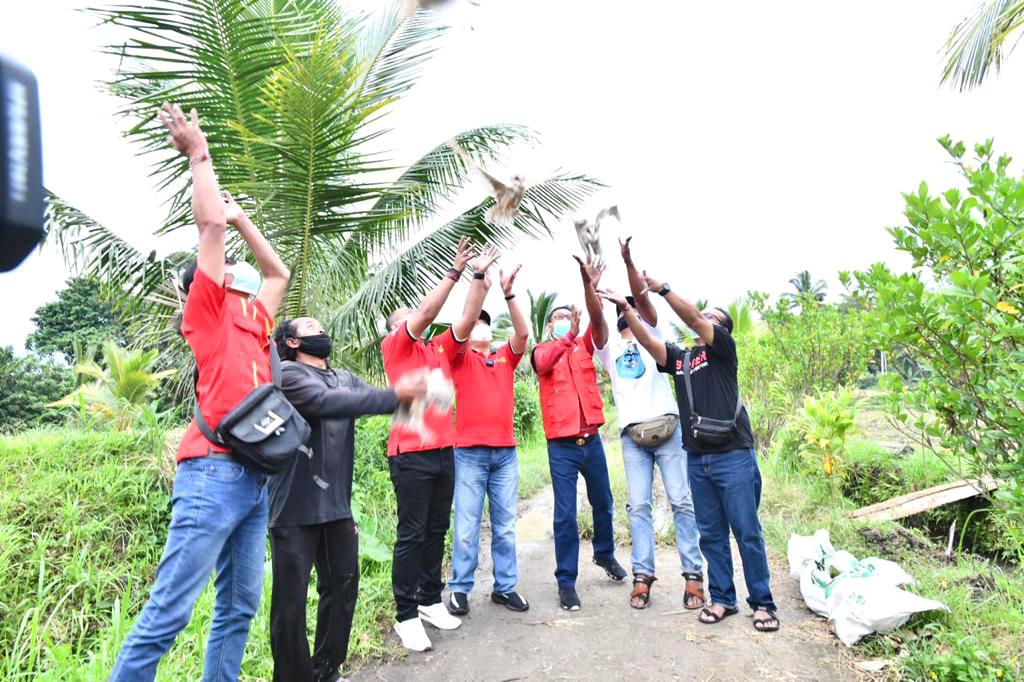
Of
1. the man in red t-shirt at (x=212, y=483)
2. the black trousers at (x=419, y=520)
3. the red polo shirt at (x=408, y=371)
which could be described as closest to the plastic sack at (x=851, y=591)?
the black trousers at (x=419, y=520)

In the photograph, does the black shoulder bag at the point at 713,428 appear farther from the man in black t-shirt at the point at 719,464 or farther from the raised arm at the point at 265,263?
the raised arm at the point at 265,263

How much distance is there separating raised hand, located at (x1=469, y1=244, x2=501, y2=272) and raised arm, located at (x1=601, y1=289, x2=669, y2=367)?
2.71 feet

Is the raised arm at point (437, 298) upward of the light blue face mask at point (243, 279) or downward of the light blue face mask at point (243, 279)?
upward

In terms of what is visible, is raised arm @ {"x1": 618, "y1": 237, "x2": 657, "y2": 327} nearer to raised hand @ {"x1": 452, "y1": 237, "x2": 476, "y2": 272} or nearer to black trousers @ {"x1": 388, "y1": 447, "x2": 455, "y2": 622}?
raised hand @ {"x1": 452, "y1": 237, "x2": 476, "y2": 272}

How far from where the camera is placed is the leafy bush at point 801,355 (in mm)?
8891

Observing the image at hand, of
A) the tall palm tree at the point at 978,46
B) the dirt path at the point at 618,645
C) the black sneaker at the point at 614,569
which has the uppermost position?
the tall palm tree at the point at 978,46

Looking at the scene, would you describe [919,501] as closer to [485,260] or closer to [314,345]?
[485,260]

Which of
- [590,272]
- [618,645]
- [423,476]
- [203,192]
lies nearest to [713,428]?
[590,272]

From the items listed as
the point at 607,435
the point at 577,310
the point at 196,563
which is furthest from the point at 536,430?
the point at 196,563

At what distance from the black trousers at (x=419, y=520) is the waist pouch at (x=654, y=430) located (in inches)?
52.7

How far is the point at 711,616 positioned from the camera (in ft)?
13.5

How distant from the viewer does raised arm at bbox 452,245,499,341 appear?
13.2 ft

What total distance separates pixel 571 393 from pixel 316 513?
2.20 meters

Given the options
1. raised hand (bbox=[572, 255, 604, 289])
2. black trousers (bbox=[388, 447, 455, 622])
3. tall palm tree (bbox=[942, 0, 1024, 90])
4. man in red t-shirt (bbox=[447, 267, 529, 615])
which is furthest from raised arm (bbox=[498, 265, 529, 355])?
tall palm tree (bbox=[942, 0, 1024, 90])
